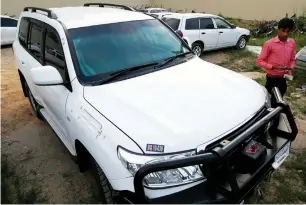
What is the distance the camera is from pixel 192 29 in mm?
9625

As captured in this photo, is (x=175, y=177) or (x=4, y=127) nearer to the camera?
(x=175, y=177)

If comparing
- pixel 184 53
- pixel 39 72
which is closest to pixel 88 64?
pixel 39 72

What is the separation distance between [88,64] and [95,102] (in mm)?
555

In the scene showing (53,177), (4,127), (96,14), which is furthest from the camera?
(4,127)

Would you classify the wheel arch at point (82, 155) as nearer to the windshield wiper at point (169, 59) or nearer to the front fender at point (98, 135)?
the front fender at point (98, 135)

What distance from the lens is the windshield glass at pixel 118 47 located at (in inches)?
116

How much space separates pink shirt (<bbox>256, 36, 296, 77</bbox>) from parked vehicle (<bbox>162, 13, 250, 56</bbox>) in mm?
5477

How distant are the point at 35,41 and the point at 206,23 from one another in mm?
7147

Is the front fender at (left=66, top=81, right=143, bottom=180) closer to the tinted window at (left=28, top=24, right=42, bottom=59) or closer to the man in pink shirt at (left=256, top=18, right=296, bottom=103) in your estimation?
the tinted window at (left=28, top=24, right=42, bottom=59)

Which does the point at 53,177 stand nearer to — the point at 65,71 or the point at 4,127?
the point at 65,71

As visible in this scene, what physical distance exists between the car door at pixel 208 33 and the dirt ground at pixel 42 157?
228 inches

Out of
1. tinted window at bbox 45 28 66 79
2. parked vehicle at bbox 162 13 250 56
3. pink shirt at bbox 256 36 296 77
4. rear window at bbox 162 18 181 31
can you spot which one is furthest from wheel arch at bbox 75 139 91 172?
rear window at bbox 162 18 181 31

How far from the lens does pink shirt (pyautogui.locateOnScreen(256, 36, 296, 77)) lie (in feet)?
12.5

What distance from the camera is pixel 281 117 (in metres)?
2.72
